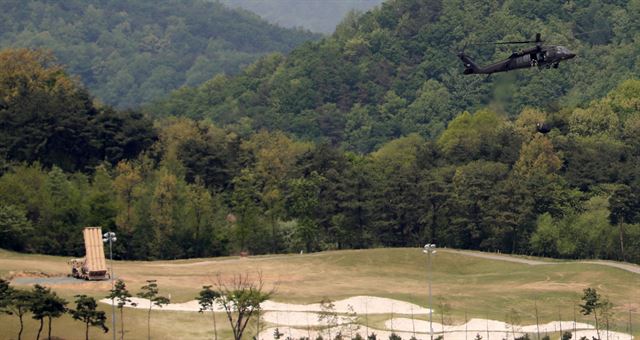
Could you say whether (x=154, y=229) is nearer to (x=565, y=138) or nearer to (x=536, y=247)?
(x=536, y=247)

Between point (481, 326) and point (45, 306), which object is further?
point (481, 326)

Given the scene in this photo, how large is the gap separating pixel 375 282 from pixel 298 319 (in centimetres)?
2608

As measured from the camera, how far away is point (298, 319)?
360 feet

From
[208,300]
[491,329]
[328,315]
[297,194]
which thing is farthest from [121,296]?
[297,194]

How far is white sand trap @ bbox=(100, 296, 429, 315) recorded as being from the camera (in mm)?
112000

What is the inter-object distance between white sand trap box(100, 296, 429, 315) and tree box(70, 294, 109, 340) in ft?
40.7

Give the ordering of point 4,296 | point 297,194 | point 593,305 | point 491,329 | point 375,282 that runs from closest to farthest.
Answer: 1. point 4,296
2. point 593,305
3. point 491,329
4. point 375,282
5. point 297,194

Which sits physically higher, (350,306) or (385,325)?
(350,306)

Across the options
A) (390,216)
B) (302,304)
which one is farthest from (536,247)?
(302,304)

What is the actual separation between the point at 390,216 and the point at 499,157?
31.6 metres

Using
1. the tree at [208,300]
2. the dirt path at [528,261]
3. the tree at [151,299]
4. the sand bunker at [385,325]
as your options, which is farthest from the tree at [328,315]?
the dirt path at [528,261]

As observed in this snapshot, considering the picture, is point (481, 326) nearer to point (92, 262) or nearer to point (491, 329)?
point (491, 329)

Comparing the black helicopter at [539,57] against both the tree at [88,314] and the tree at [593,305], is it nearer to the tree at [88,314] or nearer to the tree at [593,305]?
the tree at [593,305]

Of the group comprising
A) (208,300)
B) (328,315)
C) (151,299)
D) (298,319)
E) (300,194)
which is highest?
(300,194)
